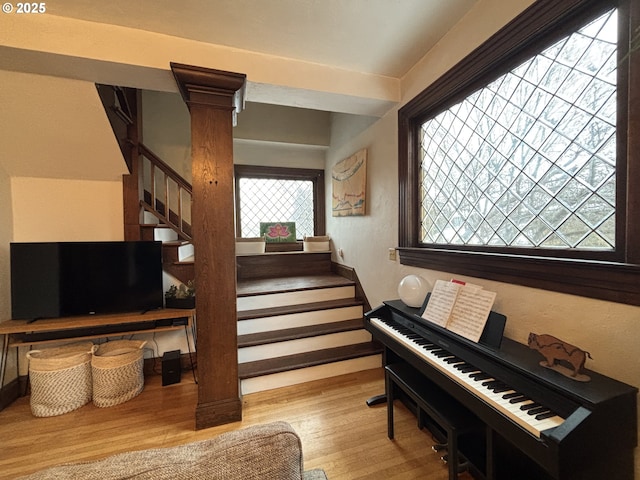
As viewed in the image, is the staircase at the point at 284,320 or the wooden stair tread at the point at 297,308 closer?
the staircase at the point at 284,320

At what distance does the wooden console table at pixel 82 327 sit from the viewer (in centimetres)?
185

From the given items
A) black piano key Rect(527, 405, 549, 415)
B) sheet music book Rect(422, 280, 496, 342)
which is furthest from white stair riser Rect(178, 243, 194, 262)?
black piano key Rect(527, 405, 549, 415)

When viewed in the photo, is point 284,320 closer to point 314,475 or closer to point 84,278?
point 84,278

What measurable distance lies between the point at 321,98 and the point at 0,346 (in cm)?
308

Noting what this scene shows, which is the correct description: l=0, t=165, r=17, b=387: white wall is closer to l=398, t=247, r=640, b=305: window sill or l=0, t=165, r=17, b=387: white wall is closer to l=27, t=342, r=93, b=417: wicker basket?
l=27, t=342, r=93, b=417: wicker basket

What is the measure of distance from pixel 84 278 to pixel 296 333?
1.74 metres

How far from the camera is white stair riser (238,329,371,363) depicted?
220 centimetres

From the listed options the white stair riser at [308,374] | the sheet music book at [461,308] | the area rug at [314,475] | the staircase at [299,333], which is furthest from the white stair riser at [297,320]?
the area rug at [314,475]

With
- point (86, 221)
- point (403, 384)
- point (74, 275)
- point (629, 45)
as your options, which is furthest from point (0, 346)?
point (629, 45)

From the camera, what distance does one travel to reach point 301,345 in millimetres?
2328

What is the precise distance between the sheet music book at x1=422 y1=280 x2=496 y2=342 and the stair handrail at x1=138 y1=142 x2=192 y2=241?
2.16m

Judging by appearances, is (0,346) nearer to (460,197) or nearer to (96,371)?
(96,371)

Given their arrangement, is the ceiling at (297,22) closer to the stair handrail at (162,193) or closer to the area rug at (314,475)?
the stair handrail at (162,193)

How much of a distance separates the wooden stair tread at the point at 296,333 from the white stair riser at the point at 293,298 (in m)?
0.29
